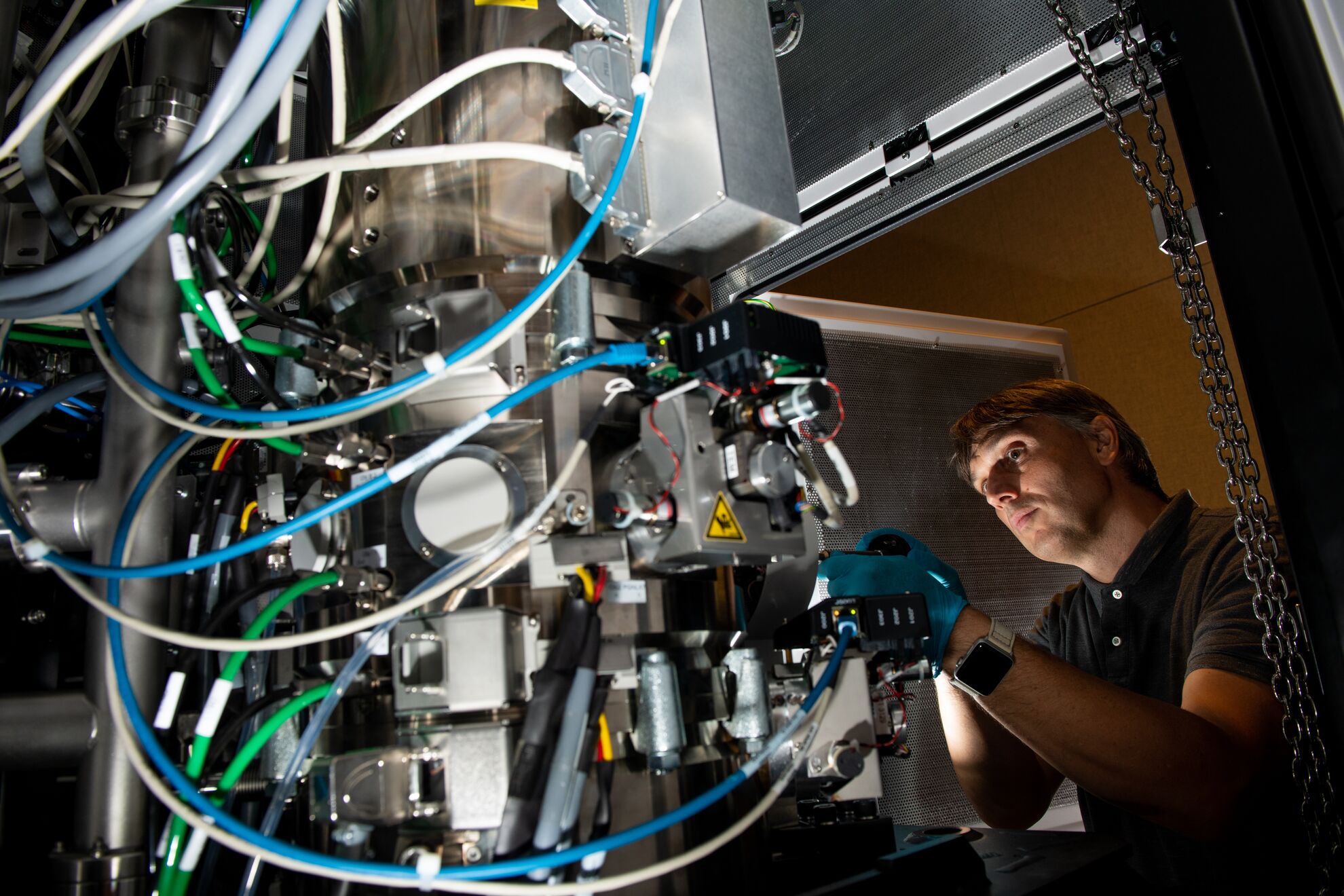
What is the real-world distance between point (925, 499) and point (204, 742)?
171 centimetres

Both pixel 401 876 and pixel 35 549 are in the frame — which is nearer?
pixel 401 876

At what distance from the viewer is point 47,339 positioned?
1.01 metres

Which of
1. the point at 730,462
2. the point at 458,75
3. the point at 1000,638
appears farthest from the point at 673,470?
the point at 1000,638

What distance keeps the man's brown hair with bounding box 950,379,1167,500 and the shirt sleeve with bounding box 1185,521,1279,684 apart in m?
0.45

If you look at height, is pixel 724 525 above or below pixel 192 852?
above

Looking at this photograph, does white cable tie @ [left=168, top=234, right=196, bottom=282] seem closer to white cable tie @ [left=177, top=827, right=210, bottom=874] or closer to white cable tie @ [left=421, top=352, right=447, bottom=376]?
white cable tie @ [left=421, top=352, right=447, bottom=376]

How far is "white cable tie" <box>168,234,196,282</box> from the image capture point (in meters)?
0.73

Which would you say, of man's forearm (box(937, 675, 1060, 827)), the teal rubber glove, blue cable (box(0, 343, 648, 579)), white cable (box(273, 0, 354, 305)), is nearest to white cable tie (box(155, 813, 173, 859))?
blue cable (box(0, 343, 648, 579))

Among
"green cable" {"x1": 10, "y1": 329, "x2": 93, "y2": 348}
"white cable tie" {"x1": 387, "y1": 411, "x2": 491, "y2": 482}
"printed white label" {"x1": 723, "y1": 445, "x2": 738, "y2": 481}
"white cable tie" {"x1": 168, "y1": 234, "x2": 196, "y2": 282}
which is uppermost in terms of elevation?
"green cable" {"x1": 10, "y1": 329, "x2": 93, "y2": 348}

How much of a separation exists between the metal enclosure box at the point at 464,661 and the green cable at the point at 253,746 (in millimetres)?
89

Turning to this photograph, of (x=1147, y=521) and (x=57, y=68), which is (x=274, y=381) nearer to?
(x=57, y=68)

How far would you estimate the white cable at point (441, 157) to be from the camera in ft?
2.40

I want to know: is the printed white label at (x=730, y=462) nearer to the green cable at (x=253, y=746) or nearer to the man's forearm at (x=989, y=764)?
the green cable at (x=253, y=746)

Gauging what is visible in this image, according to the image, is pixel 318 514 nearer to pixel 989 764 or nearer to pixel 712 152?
pixel 712 152
